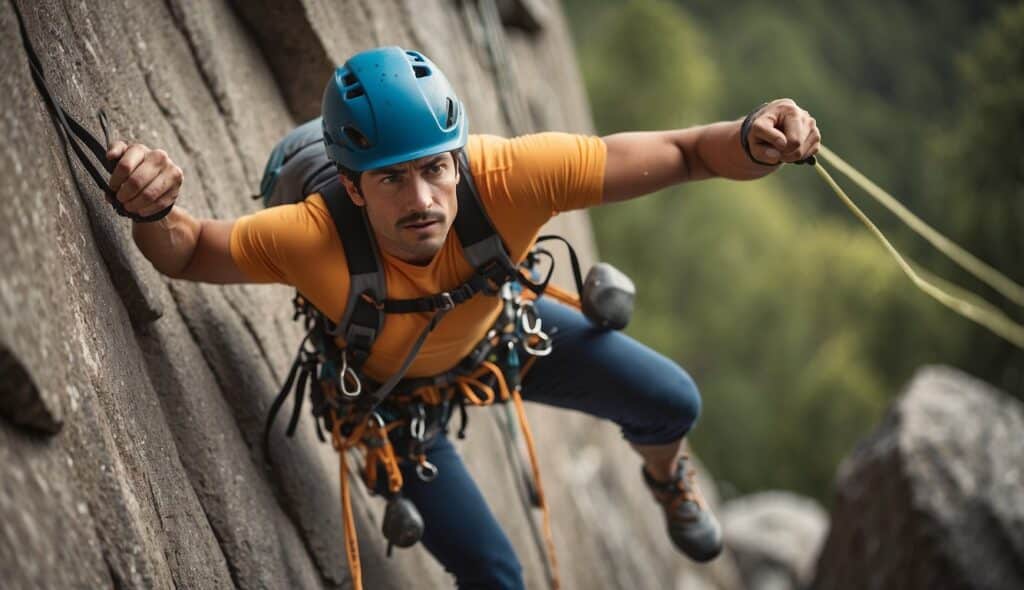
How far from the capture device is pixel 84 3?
11.3ft

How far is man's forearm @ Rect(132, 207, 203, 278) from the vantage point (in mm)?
3090

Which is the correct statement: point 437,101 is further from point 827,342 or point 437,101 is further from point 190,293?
point 827,342

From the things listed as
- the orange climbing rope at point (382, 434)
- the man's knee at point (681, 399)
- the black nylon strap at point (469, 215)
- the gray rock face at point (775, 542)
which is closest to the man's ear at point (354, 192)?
the black nylon strap at point (469, 215)

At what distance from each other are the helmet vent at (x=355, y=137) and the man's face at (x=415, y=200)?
0.28ft

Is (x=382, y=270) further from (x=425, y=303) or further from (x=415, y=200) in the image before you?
(x=415, y=200)

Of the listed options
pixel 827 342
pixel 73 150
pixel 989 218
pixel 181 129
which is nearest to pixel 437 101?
pixel 73 150

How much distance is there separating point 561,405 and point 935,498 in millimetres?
4400

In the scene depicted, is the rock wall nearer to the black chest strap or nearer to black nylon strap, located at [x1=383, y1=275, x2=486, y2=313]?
the black chest strap

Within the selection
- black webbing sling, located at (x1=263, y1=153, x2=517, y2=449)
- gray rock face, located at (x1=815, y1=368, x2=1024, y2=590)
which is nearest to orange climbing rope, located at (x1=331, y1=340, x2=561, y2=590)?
black webbing sling, located at (x1=263, y1=153, x2=517, y2=449)

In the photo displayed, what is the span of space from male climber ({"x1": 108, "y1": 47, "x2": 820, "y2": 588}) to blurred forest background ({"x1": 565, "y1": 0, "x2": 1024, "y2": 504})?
15.2 m

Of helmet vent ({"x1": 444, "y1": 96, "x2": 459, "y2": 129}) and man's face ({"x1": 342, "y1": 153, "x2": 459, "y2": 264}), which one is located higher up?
helmet vent ({"x1": 444, "y1": 96, "x2": 459, "y2": 129})

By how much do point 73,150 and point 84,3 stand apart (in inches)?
27.0

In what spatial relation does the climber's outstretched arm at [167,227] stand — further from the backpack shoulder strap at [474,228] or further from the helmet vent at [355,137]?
the backpack shoulder strap at [474,228]

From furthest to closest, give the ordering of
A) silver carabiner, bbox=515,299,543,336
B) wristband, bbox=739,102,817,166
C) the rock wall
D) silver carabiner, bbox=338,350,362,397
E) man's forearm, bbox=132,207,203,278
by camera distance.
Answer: silver carabiner, bbox=515,299,543,336, silver carabiner, bbox=338,350,362,397, wristband, bbox=739,102,817,166, man's forearm, bbox=132,207,203,278, the rock wall
